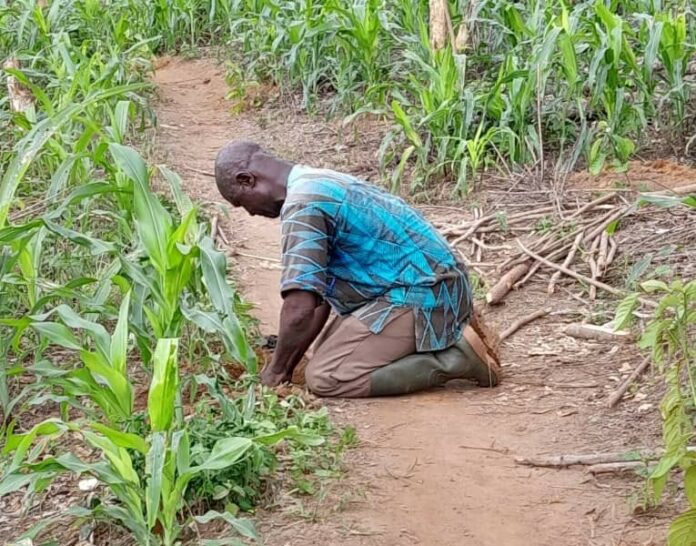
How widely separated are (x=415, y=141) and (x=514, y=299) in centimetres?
161

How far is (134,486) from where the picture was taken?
2744 millimetres

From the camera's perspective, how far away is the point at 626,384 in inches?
154

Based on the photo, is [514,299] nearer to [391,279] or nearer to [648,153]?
[391,279]

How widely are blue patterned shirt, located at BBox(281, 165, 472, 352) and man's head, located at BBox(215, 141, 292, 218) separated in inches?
2.3

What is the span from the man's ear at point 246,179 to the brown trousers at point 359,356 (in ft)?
2.11

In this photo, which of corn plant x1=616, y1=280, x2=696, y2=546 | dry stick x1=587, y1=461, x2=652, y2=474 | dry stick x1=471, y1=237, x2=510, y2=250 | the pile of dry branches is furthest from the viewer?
dry stick x1=471, y1=237, x2=510, y2=250

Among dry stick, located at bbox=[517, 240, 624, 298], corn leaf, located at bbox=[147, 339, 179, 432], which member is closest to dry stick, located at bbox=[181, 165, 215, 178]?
dry stick, located at bbox=[517, 240, 624, 298]

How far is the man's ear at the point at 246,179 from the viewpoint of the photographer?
3814 mm

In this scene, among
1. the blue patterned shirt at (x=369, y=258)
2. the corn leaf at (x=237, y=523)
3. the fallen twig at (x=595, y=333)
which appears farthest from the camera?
the fallen twig at (x=595, y=333)

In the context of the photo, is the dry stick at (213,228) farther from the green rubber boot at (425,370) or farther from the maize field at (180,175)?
the green rubber boot at (425,370)

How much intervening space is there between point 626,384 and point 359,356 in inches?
37.5

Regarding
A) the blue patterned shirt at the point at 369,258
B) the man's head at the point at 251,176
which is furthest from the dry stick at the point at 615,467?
the man's head at the point at 251,176

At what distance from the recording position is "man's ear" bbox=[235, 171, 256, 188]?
3.81 m

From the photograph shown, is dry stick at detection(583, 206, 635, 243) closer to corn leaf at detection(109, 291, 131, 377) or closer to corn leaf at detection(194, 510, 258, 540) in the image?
corn leaf at detection(109, 291, 131, 377)
